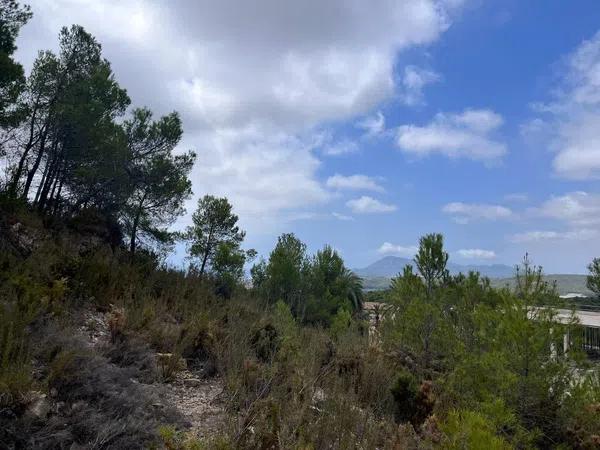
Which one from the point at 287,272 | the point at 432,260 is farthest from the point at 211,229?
the point at 432,260

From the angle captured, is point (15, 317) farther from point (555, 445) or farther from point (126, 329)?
point (555, 445)

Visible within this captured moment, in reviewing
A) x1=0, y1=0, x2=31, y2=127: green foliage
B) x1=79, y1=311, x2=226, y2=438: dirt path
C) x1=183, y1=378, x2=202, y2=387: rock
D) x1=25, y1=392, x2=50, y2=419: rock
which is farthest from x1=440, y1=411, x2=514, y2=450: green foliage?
x1=0, y1=0, x2=31, y2=127: green foliage

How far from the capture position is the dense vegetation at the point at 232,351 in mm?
3568

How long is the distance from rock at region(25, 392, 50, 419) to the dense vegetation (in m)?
0.01

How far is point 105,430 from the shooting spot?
3.41m

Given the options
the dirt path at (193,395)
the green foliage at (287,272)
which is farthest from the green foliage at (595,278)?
the dirt path at (193,395)

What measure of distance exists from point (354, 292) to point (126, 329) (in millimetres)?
31165

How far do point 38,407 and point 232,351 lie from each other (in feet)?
7.58

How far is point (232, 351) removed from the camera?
5.38 metres

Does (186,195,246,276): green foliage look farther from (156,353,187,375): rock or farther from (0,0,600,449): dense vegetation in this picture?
(156,353,187,375): rock

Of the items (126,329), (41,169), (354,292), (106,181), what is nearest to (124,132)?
(106,181)

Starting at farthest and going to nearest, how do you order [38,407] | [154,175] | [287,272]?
[287,272]
[154,175]
[38,407]

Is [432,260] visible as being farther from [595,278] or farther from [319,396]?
[595,278]

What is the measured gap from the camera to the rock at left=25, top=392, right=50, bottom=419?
3355 mm
